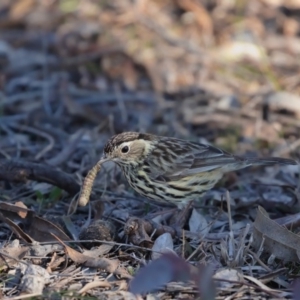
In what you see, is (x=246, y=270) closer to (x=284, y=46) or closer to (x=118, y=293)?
(x=118, y=293)

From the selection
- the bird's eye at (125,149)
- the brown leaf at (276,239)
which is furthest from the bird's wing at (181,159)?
the brown leaf at (276,239)

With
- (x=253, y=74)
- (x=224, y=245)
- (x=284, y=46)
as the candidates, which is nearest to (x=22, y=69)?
(x=253, y=74)

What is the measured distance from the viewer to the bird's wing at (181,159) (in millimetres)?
6629

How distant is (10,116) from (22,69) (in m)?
1.45

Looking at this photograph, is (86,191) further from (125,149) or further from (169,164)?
(169,164)

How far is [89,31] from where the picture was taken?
36.3ft

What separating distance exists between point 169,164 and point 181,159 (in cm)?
11

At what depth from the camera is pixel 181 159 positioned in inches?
265

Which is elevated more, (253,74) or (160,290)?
(160,290)

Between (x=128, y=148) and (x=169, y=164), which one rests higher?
(x=128, y=148)

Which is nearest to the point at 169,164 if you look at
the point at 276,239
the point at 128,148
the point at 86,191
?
the point at 128,148

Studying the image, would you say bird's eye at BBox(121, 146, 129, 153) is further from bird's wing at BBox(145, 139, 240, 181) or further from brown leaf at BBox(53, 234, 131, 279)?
brown leaf at BBox(53, 234, 131, 279)

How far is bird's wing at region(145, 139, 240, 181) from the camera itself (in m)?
6.63

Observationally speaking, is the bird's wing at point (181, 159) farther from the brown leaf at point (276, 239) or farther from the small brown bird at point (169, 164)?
the brown leaf at point (276, 239)
